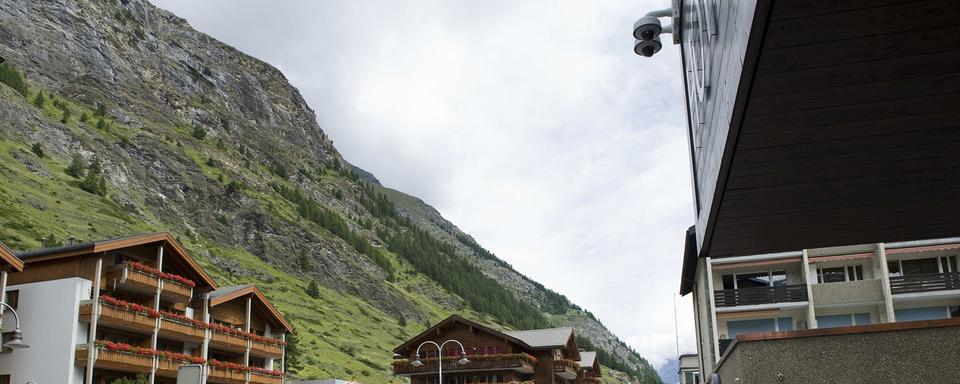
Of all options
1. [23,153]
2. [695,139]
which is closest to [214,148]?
[23,153]

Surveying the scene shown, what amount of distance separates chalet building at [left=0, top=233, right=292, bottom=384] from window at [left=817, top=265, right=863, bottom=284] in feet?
108

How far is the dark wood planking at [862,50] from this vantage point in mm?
5020

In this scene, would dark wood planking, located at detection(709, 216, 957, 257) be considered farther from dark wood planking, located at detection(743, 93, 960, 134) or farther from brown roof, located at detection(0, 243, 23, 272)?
brown roof, located at detection(0, 243, 23, 272)

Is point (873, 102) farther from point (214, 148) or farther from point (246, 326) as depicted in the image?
point (214, 148)

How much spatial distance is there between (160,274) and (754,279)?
31075mm

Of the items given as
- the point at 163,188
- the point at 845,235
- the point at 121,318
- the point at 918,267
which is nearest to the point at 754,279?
the point at 918,267

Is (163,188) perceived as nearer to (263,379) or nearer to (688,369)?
(688,369)

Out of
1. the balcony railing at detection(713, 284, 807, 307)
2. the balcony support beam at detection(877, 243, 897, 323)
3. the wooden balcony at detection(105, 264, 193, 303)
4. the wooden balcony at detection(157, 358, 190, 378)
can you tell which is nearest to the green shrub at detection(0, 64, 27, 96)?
the wooden balcony at detection(105, 264, 193, 303)

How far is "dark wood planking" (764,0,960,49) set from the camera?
185 inches

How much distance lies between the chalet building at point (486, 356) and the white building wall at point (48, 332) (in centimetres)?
2747

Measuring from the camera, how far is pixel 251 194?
173875 millimetres

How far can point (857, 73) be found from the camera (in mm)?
5508

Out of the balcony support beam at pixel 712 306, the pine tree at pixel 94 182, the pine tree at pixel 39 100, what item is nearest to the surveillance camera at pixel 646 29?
the balcony support beam at pixel 712 306

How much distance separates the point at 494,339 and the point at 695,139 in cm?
5828
